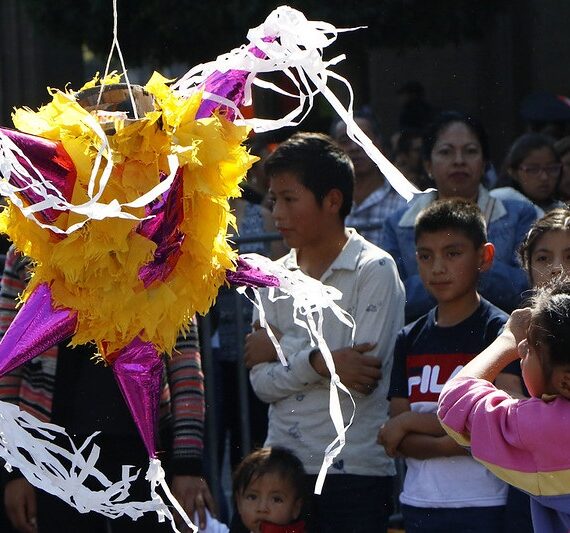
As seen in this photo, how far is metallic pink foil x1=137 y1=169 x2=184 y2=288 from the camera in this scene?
2.43m

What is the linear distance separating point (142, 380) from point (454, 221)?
1297 mm

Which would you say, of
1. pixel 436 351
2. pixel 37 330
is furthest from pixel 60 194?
pixel 436 351

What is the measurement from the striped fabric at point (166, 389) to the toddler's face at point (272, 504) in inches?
9.3

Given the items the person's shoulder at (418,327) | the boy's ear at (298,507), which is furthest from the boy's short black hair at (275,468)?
the person's shoulder at (418,327)

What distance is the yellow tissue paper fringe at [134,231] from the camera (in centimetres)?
236

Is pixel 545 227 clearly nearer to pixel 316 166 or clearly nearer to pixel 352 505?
pixel 316 166

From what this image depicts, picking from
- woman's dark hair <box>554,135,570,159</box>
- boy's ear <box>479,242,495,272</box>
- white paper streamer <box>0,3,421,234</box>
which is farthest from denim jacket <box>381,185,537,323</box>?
white paper streamer <box>0,3,421,234</box>

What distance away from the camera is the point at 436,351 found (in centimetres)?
344

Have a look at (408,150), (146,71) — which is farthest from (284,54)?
(146,71)

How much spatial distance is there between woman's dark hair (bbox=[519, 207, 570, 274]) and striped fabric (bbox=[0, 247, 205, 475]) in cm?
93

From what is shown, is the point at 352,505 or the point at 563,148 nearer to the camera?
the point at 352,505

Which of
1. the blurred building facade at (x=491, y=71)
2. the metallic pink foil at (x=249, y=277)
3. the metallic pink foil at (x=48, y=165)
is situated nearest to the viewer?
the metallic pink foil at (x=48, y=165)

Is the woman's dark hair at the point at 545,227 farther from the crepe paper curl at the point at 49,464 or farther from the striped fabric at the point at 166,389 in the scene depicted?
the crepe paper curl at the point at 49,464

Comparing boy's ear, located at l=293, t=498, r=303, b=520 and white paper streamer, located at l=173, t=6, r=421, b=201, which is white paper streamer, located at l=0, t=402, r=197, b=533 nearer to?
white paper streamer, located at l=173, t=6, r=421, b=201
